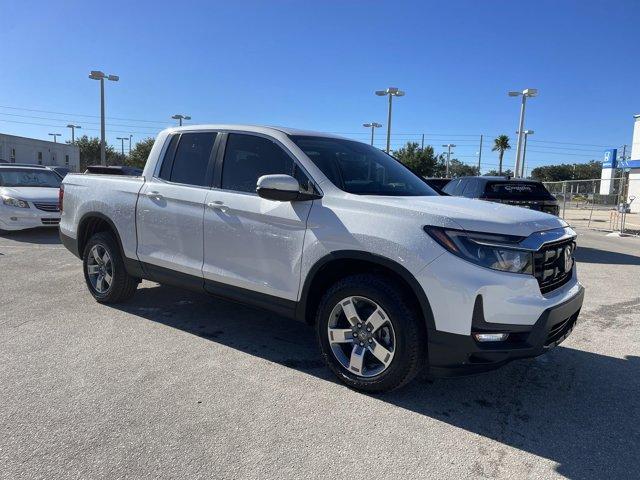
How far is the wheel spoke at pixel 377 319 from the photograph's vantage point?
3.42 m

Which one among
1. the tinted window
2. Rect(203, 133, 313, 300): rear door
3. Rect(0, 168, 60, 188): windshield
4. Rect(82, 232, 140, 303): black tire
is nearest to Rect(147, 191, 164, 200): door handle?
the tinted window

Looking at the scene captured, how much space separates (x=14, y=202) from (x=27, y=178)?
1.69 metres

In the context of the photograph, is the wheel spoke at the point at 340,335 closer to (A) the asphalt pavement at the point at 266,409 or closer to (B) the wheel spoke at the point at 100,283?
(A) the asphalt pavement at the point at 266,409

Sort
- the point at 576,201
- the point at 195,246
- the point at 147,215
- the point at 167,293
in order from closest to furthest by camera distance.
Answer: the point at 195,246 → the point at 147,215 → the point at 167,293 → the point at 576,201

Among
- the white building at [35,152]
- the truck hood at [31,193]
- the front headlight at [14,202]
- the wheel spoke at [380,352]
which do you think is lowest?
the wheel spoke at [380,352]

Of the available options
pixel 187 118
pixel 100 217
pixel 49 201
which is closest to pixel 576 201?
A: pixel 187 118

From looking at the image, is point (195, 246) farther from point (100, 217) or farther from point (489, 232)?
point (489, 232)

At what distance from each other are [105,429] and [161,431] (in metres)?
0.33

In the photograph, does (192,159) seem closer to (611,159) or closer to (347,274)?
(347,274)

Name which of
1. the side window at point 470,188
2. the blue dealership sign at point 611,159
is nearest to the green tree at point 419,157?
the blue dealership sign at point 611,159

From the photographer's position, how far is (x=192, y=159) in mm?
4727

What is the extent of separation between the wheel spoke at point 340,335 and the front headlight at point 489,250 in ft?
3.12

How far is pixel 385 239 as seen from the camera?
3.34 m

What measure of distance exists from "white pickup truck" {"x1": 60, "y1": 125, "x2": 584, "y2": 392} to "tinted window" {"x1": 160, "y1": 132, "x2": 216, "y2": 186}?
0.5 inches
